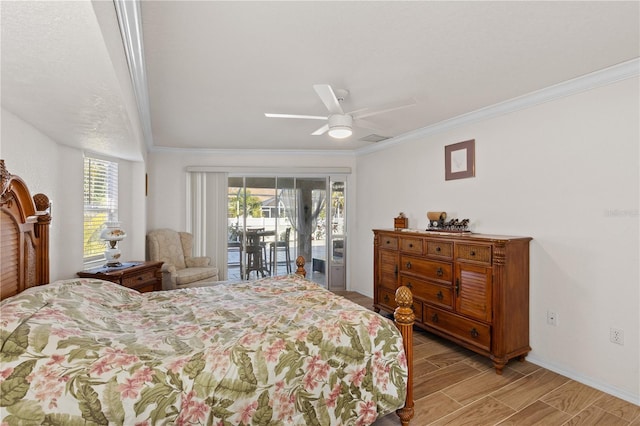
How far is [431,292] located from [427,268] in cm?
25

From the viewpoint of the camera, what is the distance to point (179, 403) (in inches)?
56.9

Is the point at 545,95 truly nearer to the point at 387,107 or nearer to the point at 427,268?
the point at 387,107

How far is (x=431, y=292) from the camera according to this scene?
3.47 metres

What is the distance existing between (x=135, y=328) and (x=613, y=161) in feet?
11.5

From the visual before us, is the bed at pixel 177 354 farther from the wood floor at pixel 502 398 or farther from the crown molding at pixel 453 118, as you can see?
the crown molding at pixel 453 118

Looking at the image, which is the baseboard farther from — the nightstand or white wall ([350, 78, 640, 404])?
the nightstand

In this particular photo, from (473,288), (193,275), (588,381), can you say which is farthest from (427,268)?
(193,275)

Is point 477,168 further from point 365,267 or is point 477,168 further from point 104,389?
point 104,389

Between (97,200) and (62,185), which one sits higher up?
(62,185)

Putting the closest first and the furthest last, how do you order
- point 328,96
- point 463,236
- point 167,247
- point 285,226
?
point 328,96 < point 463,236 < point 167,247 < point 285,226

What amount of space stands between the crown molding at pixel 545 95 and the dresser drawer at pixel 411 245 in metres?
1.35

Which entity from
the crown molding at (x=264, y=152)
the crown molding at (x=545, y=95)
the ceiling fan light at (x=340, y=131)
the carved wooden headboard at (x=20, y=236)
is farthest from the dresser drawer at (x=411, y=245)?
the carved wooden headboard at (x=20, y=236)

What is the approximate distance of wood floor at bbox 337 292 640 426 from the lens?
7.23 ft

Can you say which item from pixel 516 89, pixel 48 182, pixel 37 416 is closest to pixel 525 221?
pixel 516 89
